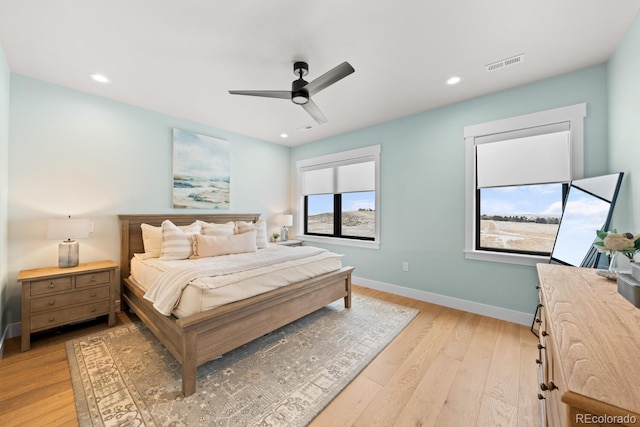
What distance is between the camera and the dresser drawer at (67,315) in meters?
2.39

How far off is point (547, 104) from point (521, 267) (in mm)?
1782

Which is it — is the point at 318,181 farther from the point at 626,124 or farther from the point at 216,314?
the point at 626,124

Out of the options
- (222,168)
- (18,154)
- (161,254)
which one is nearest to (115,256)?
(161,254)

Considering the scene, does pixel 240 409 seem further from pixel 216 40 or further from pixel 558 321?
pixel 216 40

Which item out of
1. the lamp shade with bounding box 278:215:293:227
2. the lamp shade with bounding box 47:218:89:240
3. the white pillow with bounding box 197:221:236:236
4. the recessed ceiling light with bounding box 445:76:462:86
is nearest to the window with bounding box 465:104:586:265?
the recessed ceiling light with bounding box 445:76:462:86

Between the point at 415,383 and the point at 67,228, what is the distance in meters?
3.57

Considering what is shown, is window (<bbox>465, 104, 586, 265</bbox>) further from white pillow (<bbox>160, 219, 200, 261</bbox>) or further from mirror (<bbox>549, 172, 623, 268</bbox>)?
white pillow (<bbox>160, 219, 200, 261</bbox>)

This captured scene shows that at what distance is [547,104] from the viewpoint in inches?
105

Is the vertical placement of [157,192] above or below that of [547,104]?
below

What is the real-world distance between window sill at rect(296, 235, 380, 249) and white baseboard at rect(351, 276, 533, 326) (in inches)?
22.4

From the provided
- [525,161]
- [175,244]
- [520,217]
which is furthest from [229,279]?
[525,161]

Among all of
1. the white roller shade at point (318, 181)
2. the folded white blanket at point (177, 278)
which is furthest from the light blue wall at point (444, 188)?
A: the folded white blanket at point (177, 278)

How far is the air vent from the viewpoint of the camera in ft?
7.61

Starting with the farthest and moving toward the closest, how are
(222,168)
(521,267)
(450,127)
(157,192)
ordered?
1. (222,168)
2. (157,192)
3. (450,127)
4. (521,267)
